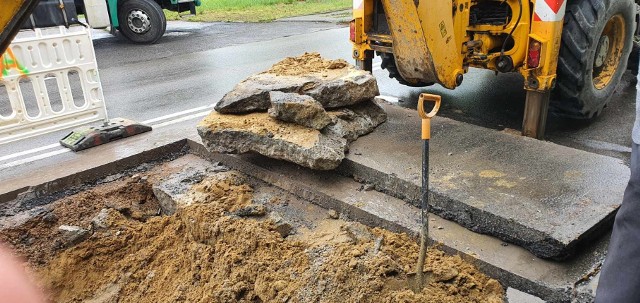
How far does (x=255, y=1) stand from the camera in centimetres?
1917

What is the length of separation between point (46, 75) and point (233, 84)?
3007 mm

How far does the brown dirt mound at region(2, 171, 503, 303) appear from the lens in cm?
265

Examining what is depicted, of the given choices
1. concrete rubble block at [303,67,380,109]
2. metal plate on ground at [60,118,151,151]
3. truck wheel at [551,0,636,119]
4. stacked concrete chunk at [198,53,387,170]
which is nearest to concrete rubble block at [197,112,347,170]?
stacked concrete chunk at [198,53,387,170]

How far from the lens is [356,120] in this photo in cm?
411

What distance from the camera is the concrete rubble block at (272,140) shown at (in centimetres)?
346

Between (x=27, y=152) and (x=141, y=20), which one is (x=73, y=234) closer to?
(x=27, y=152)

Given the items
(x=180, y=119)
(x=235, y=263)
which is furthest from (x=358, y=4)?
(x=235, y=263)

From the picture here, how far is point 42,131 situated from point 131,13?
23.8 feet

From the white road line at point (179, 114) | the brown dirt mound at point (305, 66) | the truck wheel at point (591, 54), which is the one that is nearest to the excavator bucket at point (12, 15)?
the brown dirt mound at point (305, 66)

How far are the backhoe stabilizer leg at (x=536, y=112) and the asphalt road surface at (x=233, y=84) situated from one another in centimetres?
30

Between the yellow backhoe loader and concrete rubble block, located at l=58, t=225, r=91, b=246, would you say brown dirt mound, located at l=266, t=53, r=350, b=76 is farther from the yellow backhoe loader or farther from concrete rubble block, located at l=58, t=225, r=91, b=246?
concrete rubble block, located at l=58, t=225, r=91, b=246

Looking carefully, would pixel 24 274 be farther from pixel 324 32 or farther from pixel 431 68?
pixel 324 32

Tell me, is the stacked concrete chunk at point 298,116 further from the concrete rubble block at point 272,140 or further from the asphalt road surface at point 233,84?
the asphalt road surface at point 233,84

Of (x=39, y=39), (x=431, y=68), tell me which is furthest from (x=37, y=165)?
(x=431, y=68)
